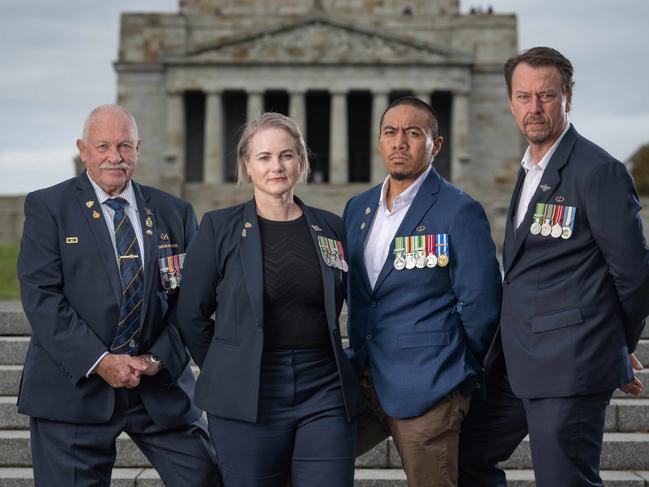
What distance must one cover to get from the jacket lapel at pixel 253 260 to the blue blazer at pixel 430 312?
0.86m

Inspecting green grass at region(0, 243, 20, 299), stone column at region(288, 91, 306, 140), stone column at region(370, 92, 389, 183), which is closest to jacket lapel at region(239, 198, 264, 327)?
green grass at region(0, 243, 20, 299)

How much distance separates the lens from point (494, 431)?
5836 millimetres

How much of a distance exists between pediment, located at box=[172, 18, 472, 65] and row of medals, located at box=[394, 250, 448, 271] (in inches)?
1675

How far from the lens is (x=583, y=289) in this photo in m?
5.07

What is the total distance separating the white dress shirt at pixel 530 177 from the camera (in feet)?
17.7

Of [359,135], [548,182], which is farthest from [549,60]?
[359,135]

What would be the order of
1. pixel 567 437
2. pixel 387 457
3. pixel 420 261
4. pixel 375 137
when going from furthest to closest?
pixel 375 137 → pixel 387 457 → pixel 420 261 → pixel 567 437

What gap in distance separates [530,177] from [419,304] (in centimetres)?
100

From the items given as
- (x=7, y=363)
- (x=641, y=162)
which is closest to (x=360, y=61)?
(x=641, y=162)

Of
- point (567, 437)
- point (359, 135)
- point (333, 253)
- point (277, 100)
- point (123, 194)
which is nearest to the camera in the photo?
point (567, 437)

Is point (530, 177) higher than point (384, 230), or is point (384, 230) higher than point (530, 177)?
point (530, 177)

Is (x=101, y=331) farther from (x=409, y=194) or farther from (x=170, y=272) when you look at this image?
(x=409, y=194)

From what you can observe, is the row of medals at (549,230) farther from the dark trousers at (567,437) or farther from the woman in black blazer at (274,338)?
the woman in black blazer at (274,338)

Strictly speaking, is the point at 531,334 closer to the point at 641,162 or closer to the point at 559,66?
the point at 559,66
